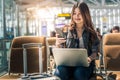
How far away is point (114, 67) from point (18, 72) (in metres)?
1.50

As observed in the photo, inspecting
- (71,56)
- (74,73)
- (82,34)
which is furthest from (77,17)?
(74,73)

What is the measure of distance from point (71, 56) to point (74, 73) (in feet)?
0.82

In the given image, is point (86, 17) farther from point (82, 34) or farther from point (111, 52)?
point (111, 52)

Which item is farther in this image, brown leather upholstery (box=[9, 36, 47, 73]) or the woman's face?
brown leather upholstery (box=[9, 36, 47, 73])

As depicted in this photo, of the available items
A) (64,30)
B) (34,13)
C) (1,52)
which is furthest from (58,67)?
(34,13)

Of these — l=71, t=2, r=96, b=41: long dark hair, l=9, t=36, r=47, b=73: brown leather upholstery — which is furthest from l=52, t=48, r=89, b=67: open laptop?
l=9, t=36, r=47, b=73: brown leather upholstery

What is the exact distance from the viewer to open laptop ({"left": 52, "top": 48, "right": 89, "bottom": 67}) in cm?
364

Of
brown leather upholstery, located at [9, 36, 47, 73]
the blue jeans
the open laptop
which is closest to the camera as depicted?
the open laptop

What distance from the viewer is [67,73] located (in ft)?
12.6

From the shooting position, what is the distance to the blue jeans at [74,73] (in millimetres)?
3775

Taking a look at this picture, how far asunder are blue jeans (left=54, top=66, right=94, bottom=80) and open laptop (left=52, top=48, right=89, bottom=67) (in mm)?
59

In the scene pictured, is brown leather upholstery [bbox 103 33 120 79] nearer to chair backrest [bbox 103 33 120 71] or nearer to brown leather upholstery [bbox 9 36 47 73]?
chair backrest [bbox 103 33 120 71]

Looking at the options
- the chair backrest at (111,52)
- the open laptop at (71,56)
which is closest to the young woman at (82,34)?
the open laptop at (71,56)

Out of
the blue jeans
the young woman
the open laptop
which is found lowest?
the blue jeans
